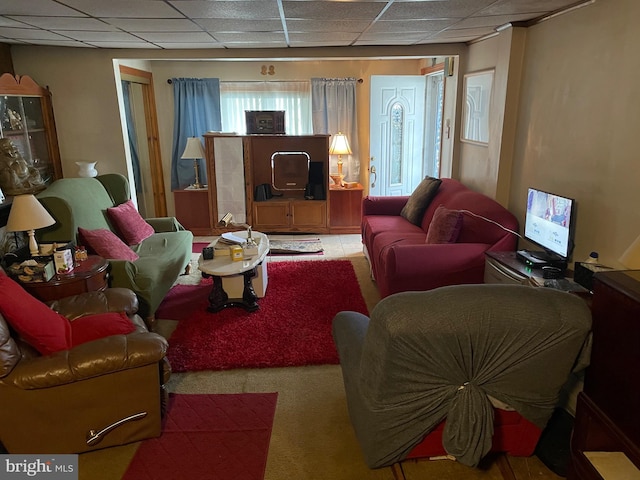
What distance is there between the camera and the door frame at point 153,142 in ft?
19.2

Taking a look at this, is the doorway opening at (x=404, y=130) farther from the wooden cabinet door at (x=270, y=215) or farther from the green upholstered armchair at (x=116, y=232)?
the green upholstered armchair at (x=116, y=232)

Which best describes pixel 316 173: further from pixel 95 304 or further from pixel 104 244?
pixel 95 304

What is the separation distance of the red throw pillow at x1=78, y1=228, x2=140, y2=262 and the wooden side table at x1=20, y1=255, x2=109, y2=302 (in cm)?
35

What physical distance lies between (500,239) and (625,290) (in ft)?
6.58

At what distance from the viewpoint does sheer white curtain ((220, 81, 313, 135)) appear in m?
5.96

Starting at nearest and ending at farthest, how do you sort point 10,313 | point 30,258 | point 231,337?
1. point 10,313
2. point 30,258
3. point 231,337

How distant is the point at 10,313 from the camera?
2.00 metres

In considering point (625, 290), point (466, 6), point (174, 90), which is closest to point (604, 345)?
point (625, 290)

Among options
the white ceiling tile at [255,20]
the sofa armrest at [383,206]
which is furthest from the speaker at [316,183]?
the white ceiling tile at [255,20]

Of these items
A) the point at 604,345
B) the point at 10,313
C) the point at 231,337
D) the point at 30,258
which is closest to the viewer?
the point at 604,345

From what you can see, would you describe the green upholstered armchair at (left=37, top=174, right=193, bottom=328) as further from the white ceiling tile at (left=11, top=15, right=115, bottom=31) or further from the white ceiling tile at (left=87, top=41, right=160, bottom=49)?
the white ceiling tile at (left=87, top=41, right=160, bottom=49)

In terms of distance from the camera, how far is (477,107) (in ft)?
14.4

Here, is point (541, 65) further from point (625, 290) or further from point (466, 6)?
point (625, 290)

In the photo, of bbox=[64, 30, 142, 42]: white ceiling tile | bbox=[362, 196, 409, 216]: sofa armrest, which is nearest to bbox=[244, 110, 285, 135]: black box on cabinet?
bbox=[362, 196, 409, 216]: sofa armrest
